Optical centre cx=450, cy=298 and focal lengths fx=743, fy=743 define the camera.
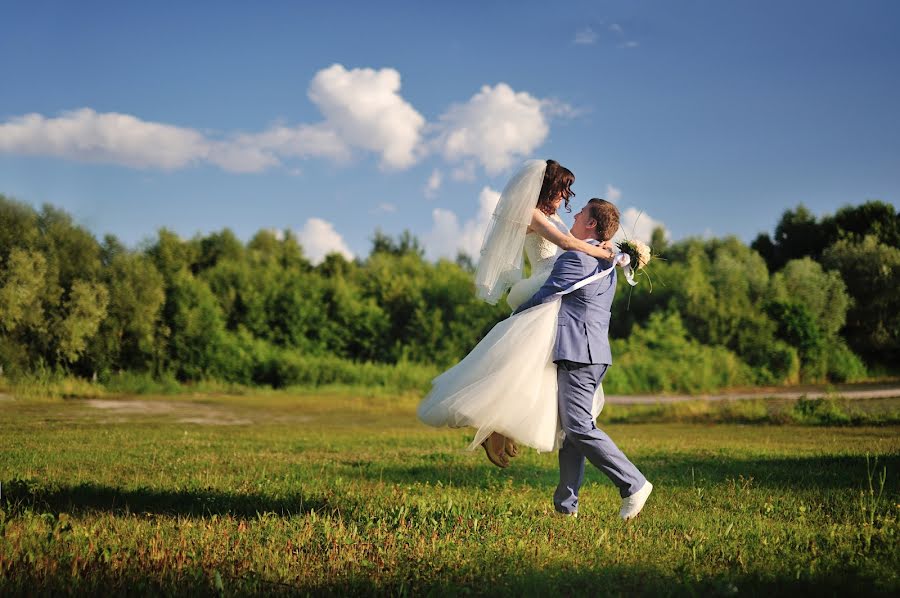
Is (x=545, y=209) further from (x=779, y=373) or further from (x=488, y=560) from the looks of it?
(x=779, y=373)

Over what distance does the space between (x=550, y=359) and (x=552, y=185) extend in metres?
1.57

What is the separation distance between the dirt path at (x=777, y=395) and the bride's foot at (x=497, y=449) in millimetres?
20156

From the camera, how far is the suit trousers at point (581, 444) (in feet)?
20.2

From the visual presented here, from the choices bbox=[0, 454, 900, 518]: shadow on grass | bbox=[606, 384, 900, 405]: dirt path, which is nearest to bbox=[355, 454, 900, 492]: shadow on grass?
bbox=[0, 454, 900, 518]: shadow on grass

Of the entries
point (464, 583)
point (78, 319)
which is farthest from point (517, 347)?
point (78, 319)

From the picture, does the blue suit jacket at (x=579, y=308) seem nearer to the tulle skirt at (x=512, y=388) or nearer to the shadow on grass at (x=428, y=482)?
the tulle skirt at (x=512, y=388)

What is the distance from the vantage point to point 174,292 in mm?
33312

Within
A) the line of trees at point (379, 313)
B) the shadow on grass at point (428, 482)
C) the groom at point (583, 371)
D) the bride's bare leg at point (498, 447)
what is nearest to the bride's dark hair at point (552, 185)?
the groom at point (583, 371)

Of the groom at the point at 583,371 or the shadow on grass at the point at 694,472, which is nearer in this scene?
the groom at the point at 583,371

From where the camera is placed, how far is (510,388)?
622 cm

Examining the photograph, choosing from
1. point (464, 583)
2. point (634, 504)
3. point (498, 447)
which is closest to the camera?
point (464, 583)

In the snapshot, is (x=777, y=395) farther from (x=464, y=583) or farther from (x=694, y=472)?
(x=464, y=583)

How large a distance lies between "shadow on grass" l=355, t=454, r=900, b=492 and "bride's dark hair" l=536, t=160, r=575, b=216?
11.7 ft

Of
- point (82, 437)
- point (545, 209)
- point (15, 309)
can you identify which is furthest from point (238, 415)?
point (545, 209)
